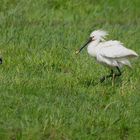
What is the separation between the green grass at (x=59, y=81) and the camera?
8.96 metres

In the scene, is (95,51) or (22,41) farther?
(22,41)

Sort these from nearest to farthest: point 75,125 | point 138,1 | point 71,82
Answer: point 75,125
point 71,82
point 138,1

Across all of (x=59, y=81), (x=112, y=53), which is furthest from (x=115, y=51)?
Result: (x=59, y=81)

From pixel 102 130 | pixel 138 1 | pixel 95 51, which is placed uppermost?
pixel 138 1

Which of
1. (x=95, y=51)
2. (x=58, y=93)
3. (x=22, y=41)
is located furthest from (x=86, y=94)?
(x=22, y=41)

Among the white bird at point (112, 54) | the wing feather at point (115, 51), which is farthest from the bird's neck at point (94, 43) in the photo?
the wing feather at point (115, 51)

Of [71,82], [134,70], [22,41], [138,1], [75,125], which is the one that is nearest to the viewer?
[75,125]

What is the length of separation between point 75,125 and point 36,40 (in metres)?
4.33

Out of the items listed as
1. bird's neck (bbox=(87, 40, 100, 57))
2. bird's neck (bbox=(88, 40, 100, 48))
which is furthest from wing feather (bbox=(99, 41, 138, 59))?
bird's neck (bbox=(88, 40, 100, 48))

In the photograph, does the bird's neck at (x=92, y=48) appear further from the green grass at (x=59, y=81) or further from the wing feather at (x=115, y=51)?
the green grass at (x=59, y=81)

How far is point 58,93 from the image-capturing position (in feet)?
33.4

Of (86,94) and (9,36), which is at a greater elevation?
(9,36)

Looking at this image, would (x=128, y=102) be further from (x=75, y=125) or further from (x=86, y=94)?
(x=75, y=125)

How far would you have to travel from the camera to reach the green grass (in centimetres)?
896
